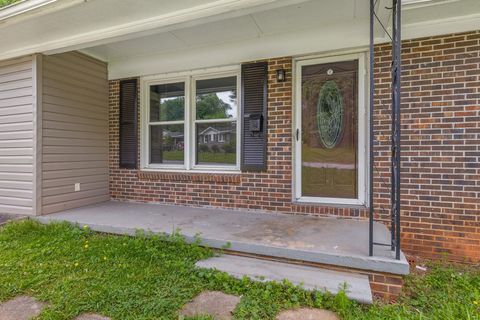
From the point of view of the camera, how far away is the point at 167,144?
15.2ft

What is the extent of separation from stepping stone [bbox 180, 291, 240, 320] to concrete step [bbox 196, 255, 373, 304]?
251mm

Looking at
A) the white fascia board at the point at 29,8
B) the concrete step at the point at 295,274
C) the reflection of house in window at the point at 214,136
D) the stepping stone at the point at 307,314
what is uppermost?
the white fascia board at the point at 29,8

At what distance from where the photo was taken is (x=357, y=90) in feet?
11.5

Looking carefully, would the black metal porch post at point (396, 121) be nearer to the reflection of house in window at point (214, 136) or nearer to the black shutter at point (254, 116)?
the black shutter at point (254, 116)

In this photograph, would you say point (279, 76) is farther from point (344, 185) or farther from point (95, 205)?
point (95, 205)

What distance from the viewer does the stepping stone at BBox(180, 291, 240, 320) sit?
1.94 metres

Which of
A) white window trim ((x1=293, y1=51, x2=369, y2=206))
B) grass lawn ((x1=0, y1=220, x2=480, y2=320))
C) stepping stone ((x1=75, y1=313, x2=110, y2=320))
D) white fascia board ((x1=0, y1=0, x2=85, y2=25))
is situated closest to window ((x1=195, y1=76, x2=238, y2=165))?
white window trim ((x1=293, y1=51, x2=369, y2=206))

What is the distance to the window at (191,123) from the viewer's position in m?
4.19

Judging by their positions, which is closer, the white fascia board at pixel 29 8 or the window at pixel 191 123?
the white fascia board at pixel 29 8

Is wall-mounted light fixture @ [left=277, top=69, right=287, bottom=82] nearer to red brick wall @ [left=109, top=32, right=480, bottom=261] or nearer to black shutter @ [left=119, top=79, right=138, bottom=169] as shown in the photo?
red brick wall @ [left=109, top=32, right=480, bottom=261]

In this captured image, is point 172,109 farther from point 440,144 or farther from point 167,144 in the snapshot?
point 440,144

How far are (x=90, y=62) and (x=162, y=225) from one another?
300 centimetres

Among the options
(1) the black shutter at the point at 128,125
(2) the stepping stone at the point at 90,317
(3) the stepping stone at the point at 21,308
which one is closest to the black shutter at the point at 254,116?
(1) the black shutter at the point at 128,125

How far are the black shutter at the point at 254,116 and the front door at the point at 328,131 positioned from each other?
0.47 metres
